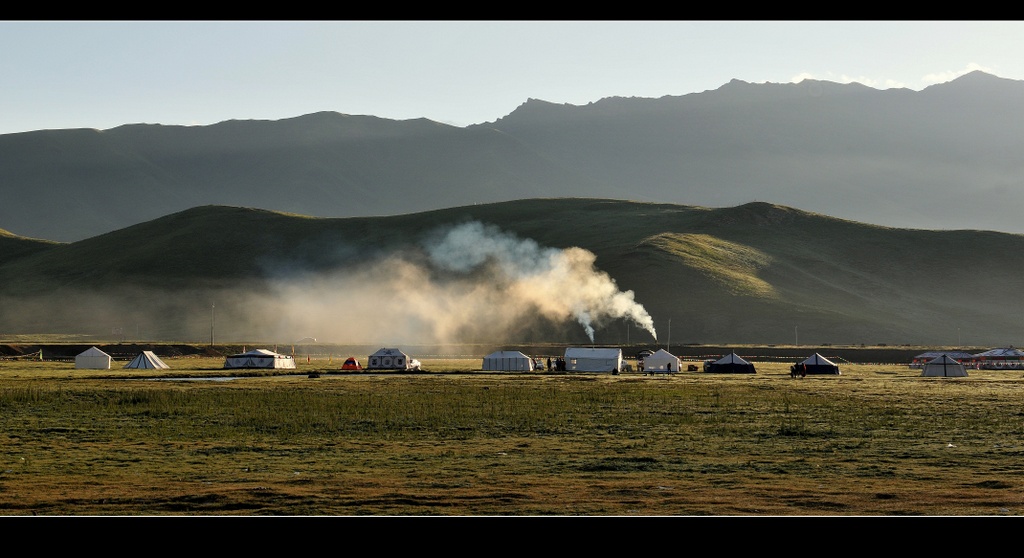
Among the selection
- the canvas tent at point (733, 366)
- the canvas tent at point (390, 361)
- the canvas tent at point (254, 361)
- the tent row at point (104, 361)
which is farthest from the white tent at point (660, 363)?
the tent row at point (104, 361)

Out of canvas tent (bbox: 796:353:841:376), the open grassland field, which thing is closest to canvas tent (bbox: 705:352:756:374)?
canvas tent (bbox: 796:353:841:376)

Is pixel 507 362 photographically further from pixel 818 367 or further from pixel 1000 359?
pixel 1000 359

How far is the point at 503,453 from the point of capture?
29.4m

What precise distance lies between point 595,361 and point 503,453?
222ft

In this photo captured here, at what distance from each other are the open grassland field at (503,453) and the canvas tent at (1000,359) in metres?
65.9

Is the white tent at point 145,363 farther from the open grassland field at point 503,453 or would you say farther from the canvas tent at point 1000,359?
the canvas tent at point 1000,359

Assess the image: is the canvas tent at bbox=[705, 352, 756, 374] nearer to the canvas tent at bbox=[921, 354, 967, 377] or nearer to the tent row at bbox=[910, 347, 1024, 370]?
the canvas tent at bbox=[921, 354, 967, 377]

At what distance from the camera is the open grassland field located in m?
19.8

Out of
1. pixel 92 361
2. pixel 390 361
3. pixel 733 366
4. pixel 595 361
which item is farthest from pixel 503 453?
pixel 92 361

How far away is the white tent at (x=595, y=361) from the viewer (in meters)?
96.2
